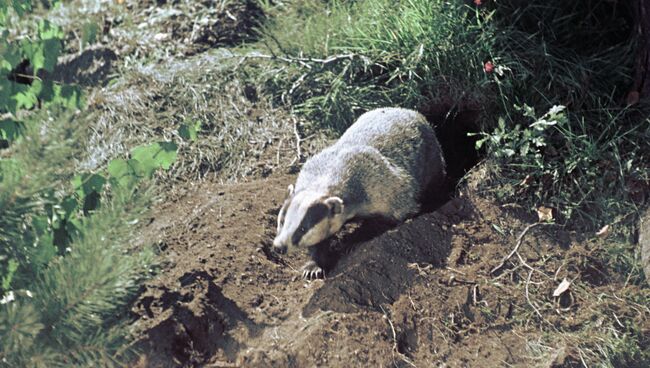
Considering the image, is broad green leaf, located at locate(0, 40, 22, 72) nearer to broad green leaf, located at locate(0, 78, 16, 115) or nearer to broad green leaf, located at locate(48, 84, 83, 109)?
broad green leaf, located at locate(0, 78, 16, 115)

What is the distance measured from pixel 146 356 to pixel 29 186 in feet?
5.22

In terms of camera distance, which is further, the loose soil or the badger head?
the badger head

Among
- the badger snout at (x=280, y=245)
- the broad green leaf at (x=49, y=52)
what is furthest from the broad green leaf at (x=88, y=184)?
the badger snout at (x=280, y=245)

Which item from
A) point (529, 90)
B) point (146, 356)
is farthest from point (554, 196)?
point (146, 356)

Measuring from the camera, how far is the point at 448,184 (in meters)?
5.46

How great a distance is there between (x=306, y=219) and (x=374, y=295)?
551 mm

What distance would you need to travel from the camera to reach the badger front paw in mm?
4414

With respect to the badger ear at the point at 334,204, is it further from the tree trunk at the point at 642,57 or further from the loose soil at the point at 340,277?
the tree trunk at the point at 642,57

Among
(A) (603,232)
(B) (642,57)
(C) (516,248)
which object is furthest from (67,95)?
(B) (642,57)

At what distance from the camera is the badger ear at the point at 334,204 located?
4.46 metres

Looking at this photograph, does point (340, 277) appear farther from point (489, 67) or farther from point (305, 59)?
point (305, 59)

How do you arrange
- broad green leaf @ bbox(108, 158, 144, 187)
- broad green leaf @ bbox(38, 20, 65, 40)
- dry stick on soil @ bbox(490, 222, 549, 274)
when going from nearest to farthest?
broad green leaf @ bbox(108, 158, 144, 187) → broad green leaf @ bbox(38, 20, 65, 40) → dry stick on soil @ bbox(490, 222, 549, 274)

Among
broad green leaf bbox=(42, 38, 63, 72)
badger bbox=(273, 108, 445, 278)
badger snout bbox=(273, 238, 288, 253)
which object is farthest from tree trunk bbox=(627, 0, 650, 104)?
broad green leaf bbox=(42, 38, 63, 72)

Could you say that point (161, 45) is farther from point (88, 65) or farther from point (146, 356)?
point (146, 356)
